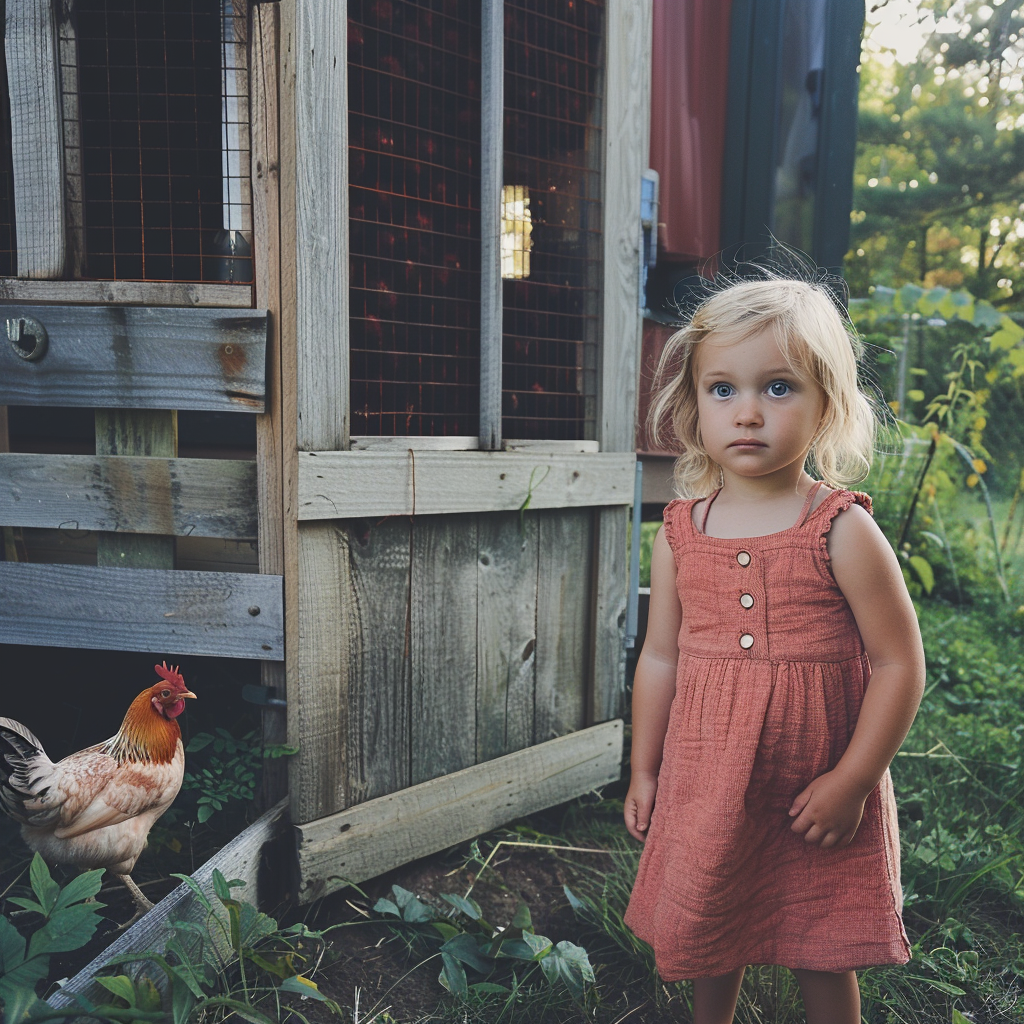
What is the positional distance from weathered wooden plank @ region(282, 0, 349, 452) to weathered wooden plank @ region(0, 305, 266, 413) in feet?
0.39

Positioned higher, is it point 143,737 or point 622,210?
point 622,210

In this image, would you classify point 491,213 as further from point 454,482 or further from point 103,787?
point 103,787

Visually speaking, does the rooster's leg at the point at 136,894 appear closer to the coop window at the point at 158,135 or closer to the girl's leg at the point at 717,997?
the girl's leg at the point at 717,997

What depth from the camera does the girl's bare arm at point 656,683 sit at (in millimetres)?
1635

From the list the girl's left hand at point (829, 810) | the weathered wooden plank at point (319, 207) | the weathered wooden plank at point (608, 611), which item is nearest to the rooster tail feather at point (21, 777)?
the weathered wooden plank at point (319, 207)

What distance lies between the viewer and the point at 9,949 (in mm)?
1338

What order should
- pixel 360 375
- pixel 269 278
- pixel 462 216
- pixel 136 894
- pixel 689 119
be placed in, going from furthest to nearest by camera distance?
pixel 689 119 → pixel 462 216 → pixel 360 375 → pixel 269 278 → pixel 136 894

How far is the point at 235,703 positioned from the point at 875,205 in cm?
1358

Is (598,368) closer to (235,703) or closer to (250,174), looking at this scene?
(250,174)

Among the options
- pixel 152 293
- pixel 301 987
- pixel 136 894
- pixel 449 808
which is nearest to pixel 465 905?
pixel 449 808

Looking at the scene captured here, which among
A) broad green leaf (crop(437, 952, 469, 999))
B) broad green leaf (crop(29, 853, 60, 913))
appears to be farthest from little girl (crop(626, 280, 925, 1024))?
broad green leaf (crop(29, 853, 60, 913))

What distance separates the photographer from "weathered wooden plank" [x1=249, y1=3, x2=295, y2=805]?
6.37ft

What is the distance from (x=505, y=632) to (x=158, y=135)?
2.07 m

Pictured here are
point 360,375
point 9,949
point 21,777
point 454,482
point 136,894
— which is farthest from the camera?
point 454,482
